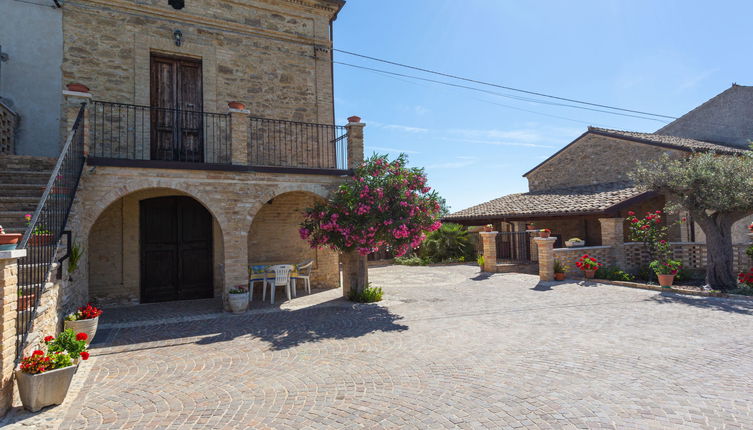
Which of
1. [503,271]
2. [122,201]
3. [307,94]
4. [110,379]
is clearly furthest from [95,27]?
[503,271]

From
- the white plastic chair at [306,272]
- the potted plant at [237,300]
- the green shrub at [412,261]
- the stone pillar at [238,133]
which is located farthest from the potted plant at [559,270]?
the stone pillar at [238,133]

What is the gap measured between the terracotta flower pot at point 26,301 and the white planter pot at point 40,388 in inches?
30.9

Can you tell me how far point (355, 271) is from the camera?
9.25 meters

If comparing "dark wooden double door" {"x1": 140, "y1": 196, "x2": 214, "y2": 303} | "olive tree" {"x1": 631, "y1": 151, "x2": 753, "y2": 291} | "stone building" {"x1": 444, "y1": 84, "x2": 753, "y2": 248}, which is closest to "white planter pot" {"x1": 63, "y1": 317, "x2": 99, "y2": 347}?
"dark wooden double door" {"x1": 140, "y1": 196, "x2": 214, "y2": 303}

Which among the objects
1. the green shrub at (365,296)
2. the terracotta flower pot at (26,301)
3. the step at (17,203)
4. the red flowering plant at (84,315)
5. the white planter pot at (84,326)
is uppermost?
the step at (17,203)

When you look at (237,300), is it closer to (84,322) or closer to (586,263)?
(84,322)

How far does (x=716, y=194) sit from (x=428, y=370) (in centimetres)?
904

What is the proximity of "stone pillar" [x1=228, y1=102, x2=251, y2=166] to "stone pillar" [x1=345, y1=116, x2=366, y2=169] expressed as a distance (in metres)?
2.43

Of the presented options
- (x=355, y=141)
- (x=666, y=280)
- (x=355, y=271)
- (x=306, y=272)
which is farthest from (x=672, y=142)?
(x=306, y=272)

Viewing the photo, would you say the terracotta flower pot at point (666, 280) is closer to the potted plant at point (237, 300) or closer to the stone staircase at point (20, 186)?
the potted plant at point (237, 300)

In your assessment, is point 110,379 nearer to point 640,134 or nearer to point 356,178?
point 356,178

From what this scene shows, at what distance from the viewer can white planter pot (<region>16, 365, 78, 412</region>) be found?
12.1ft

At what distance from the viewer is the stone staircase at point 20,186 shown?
6031mm

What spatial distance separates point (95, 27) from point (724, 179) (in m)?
15.0
